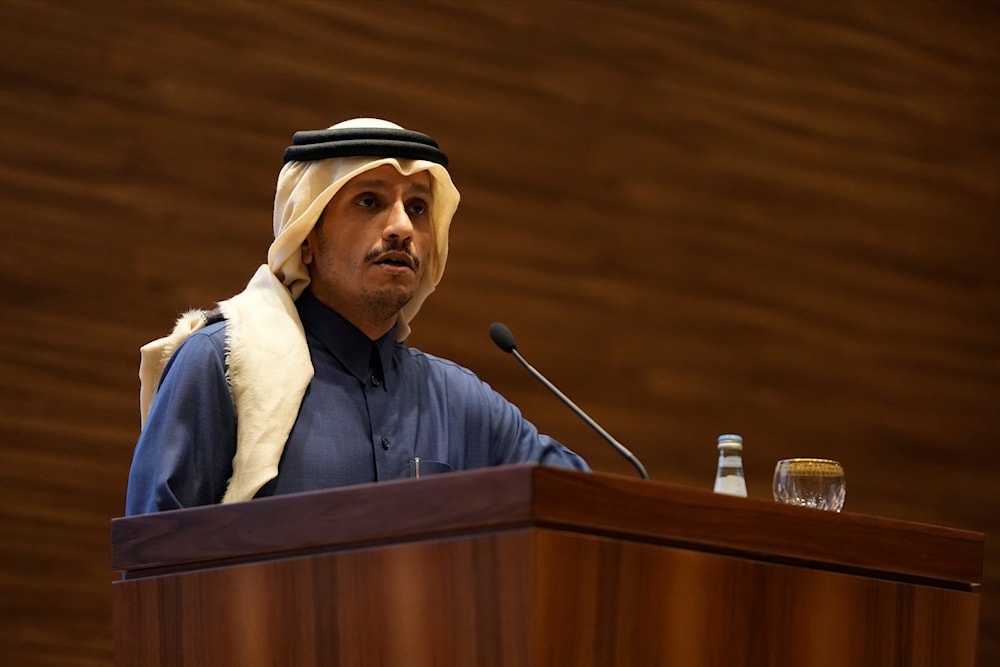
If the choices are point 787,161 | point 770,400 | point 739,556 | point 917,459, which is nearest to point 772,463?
point 770,400

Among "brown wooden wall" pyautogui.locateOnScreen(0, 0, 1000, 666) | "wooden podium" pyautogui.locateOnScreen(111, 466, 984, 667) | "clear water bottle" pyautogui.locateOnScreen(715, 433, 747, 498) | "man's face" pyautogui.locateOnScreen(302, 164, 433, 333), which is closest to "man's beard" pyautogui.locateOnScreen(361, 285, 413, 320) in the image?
"man's face" pyautogui.locateOnScreen(302, 164, 433, 333)

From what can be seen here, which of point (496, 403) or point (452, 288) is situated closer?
point (496, 403)

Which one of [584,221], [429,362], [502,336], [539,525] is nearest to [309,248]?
[429,362]

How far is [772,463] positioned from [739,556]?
7.88 feet

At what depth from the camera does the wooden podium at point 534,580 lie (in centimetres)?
158

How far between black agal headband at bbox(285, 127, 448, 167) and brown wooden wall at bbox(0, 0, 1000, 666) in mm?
871

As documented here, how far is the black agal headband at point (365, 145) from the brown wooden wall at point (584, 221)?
2.86ft

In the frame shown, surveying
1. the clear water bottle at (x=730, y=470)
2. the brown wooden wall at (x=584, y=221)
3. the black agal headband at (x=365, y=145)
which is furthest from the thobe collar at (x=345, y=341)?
the brown wooden wall at (x=584, y=221)

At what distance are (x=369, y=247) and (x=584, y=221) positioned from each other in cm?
142

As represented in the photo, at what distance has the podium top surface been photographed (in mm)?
1591

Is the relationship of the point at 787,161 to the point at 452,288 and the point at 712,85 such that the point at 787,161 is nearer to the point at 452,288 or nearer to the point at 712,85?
the point at 712,85

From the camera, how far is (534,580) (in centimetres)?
153

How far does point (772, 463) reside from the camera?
410cm

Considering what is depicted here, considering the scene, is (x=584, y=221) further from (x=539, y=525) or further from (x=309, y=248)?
(x=539, y=525)
